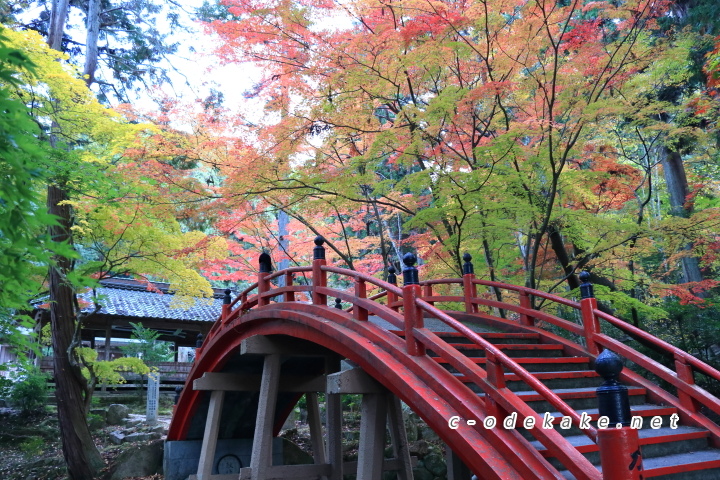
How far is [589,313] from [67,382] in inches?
422

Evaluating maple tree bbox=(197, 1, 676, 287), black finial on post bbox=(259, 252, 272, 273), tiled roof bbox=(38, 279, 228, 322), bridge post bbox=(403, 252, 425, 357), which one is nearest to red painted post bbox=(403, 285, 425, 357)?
bridge post bbox=(403, 252, 425, 357)

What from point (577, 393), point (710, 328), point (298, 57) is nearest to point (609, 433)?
point (577, 393)

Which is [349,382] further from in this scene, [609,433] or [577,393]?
[609,433]

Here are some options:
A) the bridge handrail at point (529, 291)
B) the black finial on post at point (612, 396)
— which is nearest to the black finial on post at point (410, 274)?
the bridge handrail at point (529, 291)

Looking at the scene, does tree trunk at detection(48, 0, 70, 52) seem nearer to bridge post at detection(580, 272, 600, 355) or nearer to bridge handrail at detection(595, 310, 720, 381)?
bridge post at detection(580, 272, 600, 355)

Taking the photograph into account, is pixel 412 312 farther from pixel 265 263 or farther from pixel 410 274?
pixel 265 263

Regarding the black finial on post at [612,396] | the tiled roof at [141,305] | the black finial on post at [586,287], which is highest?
the tiled roof at [141,305]

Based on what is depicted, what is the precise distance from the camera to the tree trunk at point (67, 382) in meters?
11.4

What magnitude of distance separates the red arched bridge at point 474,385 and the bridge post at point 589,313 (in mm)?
16

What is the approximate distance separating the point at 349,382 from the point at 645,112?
19.7ft

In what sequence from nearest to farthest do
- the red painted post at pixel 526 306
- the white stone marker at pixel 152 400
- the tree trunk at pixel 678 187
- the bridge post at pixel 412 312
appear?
the bridge post at pixel 412 312, the red painted post at pixel 526 306, the tree trunk at pixel 678 187, the white stone marker at pixel 152 400

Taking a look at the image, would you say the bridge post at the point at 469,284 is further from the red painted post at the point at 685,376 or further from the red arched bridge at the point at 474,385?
the red painted post at the point at 685,376

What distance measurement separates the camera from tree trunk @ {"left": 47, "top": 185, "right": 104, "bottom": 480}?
11.4m

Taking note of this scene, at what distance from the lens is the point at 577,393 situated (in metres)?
5.61
